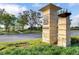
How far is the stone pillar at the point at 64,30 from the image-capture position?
2.02 meters

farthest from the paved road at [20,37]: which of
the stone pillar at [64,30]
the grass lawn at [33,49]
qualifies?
the stone pillar at [64,30]

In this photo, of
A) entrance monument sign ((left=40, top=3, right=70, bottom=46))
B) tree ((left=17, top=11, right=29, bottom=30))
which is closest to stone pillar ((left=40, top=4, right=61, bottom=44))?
entrance monument sign ((left=40, top=3, right=70, bottom=46))

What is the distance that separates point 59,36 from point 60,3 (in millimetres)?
331

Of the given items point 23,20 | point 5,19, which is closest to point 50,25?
point 23,20

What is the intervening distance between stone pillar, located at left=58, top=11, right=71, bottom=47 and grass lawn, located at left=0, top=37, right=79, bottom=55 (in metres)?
0.05

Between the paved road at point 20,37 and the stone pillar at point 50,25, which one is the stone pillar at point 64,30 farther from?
the paved road at point 20,37

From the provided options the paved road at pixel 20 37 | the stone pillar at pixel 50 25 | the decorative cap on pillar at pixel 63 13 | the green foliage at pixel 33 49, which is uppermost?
the decorative cap on pillar at pixel 63 13

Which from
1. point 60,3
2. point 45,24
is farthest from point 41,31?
point 60,3

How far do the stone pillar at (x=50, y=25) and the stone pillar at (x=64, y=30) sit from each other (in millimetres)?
40

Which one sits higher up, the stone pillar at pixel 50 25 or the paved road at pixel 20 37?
the stone pillar at pixel 50 25

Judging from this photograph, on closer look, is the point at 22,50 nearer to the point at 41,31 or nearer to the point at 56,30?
the point at 41,31

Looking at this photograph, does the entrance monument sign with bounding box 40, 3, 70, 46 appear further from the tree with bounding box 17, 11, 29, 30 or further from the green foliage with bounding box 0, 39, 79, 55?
the tree with bounding box 17, 11, 29, 30

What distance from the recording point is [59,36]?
6.72ft
